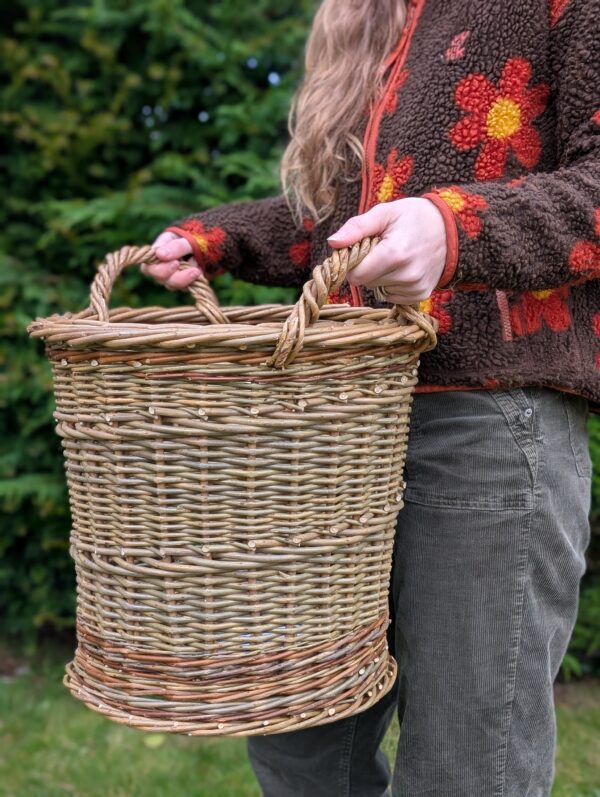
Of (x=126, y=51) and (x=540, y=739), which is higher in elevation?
(x=126, y=51)

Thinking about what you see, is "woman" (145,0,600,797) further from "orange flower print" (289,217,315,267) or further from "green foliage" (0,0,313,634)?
"green foliage" (0,0,313,634)

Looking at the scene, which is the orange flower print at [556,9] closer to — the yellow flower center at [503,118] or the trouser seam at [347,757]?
the yellow flower center at [503,118]

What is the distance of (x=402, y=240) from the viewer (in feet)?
3.13

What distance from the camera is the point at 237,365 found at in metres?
1.00

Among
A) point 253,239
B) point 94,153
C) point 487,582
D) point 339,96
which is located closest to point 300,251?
point 253,239

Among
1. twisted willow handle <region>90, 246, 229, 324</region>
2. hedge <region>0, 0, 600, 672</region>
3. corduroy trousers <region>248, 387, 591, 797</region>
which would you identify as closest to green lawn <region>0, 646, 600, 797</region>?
hedge <region>0, 0, 600, 672</region>

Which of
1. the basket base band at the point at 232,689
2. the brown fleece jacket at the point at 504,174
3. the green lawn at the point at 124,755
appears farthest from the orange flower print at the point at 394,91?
the green lawn at the point at 124,755

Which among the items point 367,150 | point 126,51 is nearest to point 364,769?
point 367,150

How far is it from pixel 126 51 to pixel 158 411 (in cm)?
229

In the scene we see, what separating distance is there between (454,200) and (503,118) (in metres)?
0.24

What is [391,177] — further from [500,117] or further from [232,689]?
[232,689]

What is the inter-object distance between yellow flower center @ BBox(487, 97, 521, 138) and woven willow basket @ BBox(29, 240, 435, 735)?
0.92 feet

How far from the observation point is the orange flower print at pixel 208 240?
59.6 inches

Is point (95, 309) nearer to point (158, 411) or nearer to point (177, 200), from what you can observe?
point (158, 411)
